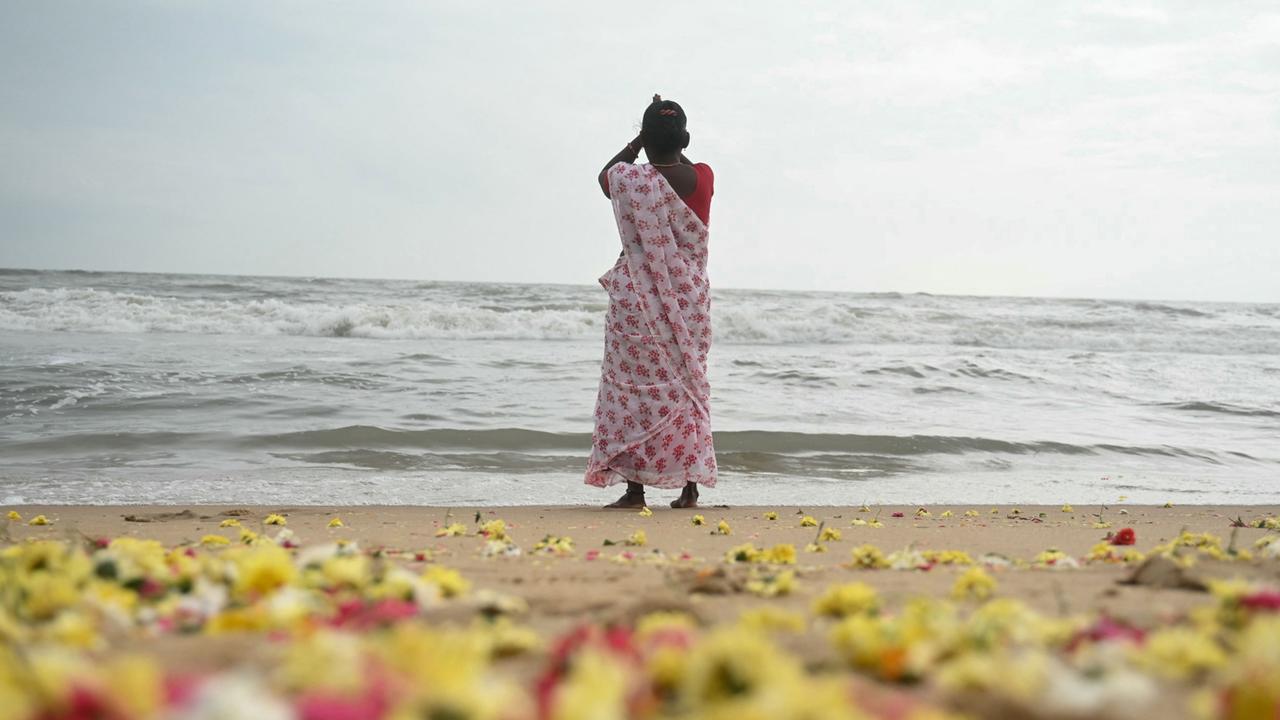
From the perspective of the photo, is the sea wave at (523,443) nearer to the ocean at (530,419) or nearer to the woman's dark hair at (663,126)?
the ocean at (530,419)

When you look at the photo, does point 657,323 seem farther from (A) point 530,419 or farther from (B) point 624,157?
(A) point 530,419

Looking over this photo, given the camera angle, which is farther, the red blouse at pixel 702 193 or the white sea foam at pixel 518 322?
the white sea foam at pixel 518 322

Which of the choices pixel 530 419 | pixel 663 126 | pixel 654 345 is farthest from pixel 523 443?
pixel 663 126

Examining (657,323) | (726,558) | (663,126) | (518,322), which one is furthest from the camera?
(518,322)

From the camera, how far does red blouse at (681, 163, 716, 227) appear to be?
5.20 metres

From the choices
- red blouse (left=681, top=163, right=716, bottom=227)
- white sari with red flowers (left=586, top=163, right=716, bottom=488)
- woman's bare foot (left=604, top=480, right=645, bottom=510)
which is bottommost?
woman's bare foot (left=604, top=480, right=645, bottom=510)

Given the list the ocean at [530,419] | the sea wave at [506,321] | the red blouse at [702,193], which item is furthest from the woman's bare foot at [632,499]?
the sea wave at [506,321]

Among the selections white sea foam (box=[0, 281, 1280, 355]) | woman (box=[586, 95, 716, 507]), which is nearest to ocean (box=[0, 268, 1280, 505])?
white sea foam (box=[0, 281, 1280, 355])

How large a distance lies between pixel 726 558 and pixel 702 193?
8.47ft

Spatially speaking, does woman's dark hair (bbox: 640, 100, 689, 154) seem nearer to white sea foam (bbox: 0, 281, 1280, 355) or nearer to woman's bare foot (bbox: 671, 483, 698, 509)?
woman's bare foot (bbox: 671, 483, 698, 509)

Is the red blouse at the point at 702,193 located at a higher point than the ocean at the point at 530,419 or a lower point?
higher

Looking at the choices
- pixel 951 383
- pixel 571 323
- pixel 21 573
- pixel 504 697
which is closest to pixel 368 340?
pixel 571 323

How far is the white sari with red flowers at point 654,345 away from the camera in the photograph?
17.0ft

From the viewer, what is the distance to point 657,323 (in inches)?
207
